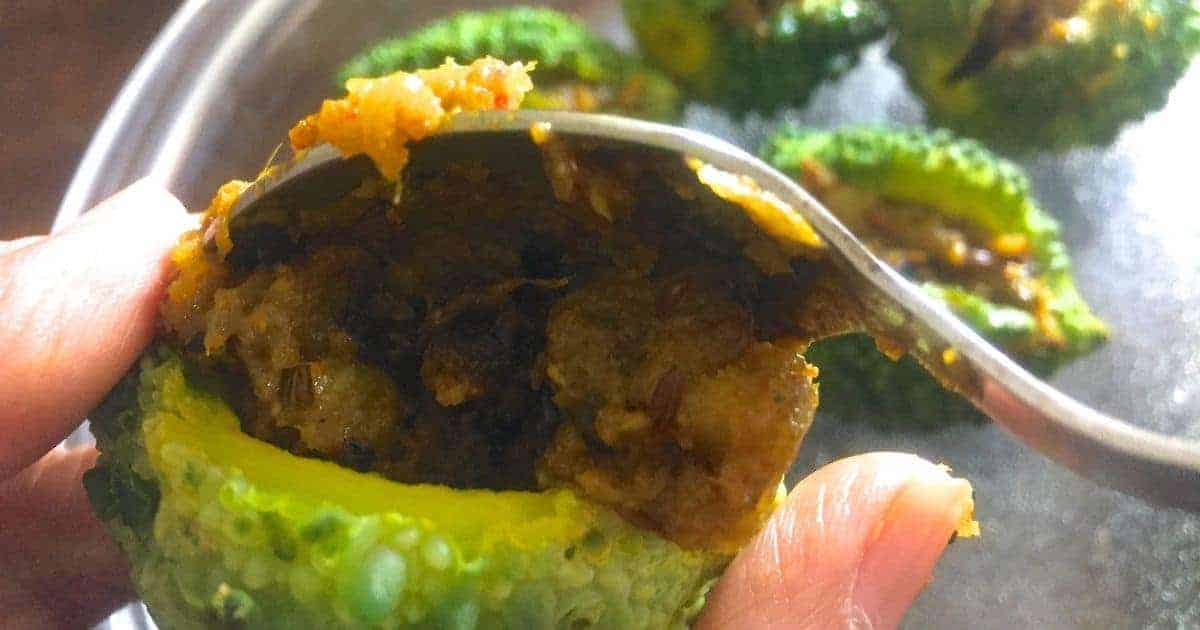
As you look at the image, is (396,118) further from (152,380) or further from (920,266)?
(920,266)

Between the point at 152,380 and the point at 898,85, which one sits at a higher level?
the point at 152,380

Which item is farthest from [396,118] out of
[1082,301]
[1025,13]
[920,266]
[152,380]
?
[1025,13]

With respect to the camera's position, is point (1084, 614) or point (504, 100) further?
point (1084, 614)

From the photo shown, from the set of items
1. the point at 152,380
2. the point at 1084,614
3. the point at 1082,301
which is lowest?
the point at 1084,614

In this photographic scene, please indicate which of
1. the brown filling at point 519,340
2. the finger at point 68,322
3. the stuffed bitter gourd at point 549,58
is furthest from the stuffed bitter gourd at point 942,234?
the finger at point 68,322

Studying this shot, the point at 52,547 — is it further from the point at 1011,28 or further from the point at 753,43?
the point at 1011,28

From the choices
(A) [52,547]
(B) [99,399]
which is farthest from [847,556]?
(A) [52,547]
